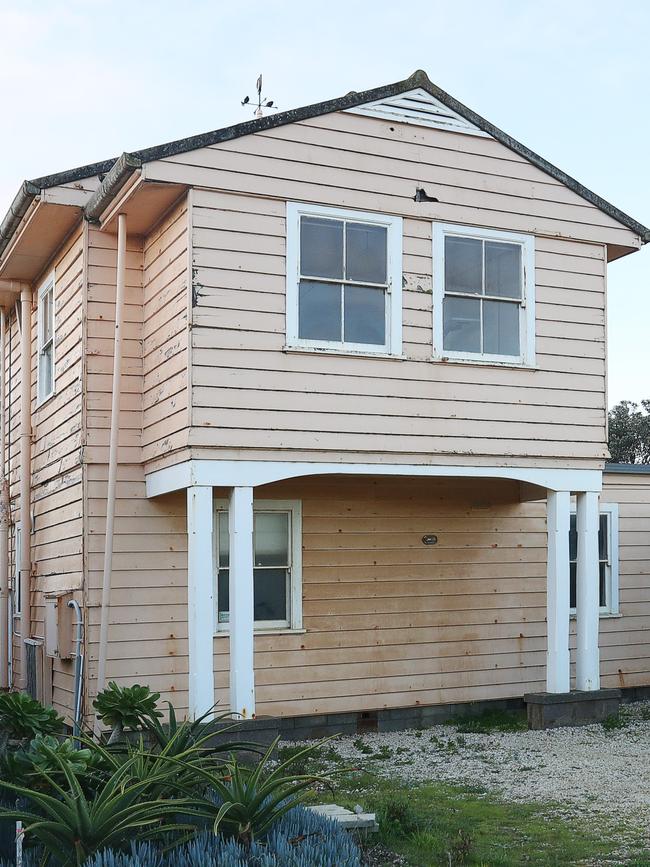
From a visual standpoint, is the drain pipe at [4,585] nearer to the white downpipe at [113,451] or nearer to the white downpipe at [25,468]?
the white downpipe at [25,468]

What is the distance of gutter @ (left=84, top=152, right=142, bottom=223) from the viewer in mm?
9781

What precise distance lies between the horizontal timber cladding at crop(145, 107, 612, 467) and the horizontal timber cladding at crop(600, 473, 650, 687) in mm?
2515

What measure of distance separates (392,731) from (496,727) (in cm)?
113

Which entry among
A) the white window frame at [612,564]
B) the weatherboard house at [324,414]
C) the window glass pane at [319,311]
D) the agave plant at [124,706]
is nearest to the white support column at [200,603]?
the weatherboard house at [324,414]

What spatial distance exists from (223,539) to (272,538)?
21.7 inches

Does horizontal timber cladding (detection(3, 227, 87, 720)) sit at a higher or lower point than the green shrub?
higher

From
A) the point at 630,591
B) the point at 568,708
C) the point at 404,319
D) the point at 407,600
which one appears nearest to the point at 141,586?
the point at 407,600

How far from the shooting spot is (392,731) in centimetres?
1190

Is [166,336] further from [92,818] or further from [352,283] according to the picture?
[92,818]

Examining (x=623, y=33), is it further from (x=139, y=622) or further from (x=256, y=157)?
(x=139, y=622)

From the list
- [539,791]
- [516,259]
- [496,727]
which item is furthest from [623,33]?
[539,791]

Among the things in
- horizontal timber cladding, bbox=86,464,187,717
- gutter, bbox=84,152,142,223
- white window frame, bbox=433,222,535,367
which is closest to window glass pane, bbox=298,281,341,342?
white window frame, bbox=433,222,535,367

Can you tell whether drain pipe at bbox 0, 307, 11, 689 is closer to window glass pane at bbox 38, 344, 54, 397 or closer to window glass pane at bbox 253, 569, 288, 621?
window glass pane at bbox 38, 344, 54, 397

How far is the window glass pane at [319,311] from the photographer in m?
10.5
